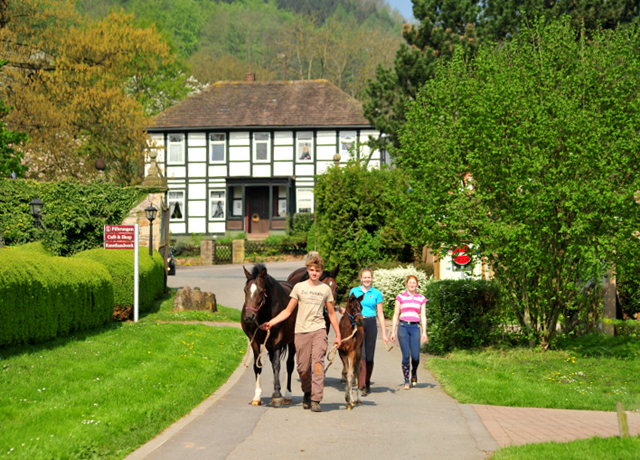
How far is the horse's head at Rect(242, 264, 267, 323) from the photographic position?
895cm

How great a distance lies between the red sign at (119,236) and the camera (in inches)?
790

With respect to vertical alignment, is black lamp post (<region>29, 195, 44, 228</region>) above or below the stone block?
above

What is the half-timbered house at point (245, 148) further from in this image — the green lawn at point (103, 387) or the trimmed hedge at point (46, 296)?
the green lawn at point (103, 387)

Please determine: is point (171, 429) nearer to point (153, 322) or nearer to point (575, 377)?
point (575, 377)

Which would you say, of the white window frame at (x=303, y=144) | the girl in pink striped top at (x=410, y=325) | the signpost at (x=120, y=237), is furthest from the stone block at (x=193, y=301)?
the white window frame at (x=303, y=144)

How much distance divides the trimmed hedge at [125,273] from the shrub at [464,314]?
25.6ft

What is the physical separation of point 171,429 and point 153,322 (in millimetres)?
11276

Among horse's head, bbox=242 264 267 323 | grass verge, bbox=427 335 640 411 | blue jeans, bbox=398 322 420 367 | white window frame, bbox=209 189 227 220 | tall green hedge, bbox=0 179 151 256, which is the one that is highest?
white window frame, bbox=209 189 227 220

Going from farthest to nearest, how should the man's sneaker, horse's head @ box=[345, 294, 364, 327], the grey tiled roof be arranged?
the grey tiled roof → horse's head @ box=[345, 294, 364, 327] → the man's sneaker

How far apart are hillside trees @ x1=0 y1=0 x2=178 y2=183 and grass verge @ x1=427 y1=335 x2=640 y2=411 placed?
27.6 meters

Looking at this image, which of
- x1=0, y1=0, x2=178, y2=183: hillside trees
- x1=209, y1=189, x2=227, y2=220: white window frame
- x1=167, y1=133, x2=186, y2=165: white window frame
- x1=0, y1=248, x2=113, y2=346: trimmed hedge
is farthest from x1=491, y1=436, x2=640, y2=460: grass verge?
Answer: x1=167, y1=133, x2=186, y2=165: white window frame

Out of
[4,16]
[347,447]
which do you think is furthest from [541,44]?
[4,16]

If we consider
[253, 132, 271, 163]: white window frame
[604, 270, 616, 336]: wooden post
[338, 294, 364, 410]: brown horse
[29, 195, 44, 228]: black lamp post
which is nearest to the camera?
[338, 294, 364, 410]: brown horse

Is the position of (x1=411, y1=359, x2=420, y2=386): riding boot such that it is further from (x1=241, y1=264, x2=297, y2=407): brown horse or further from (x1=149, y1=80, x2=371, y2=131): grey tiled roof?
(x1=149, y1=80, x2=371, y2=131): grey tiled roof
